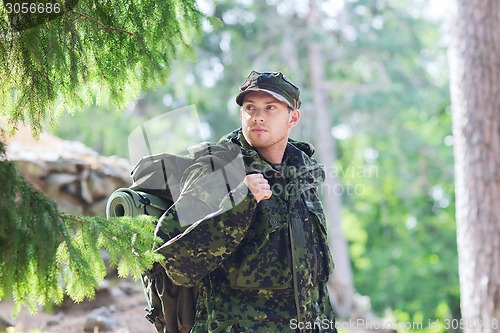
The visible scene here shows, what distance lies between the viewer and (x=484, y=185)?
636 centimetres

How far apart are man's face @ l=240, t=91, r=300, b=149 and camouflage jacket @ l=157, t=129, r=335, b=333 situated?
3.0 inches

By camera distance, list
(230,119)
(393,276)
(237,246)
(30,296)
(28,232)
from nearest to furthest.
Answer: (28,232) < (30,296) < (237,246) < (230,119) < (393,276)

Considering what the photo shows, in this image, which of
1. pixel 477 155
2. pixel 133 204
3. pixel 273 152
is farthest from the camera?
pixel 477 155

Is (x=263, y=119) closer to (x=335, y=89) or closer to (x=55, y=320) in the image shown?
(x=55, y=320)

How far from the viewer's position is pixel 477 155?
6438 mm

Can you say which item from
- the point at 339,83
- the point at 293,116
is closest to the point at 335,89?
the point at 339,83

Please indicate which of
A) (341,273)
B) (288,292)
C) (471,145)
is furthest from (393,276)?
(288,292)

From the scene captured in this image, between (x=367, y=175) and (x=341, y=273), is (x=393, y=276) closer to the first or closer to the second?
(x=367, y=175)

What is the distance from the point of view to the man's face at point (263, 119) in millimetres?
3625

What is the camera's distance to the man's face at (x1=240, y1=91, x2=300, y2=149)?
3.62 metres

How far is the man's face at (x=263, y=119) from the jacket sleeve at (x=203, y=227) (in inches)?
15.0

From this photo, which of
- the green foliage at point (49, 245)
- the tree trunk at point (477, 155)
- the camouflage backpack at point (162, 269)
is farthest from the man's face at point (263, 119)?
the tree trunk at point (477, 155)

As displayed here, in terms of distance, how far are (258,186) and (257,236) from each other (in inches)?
13.3

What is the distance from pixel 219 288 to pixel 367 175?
1654 cm
